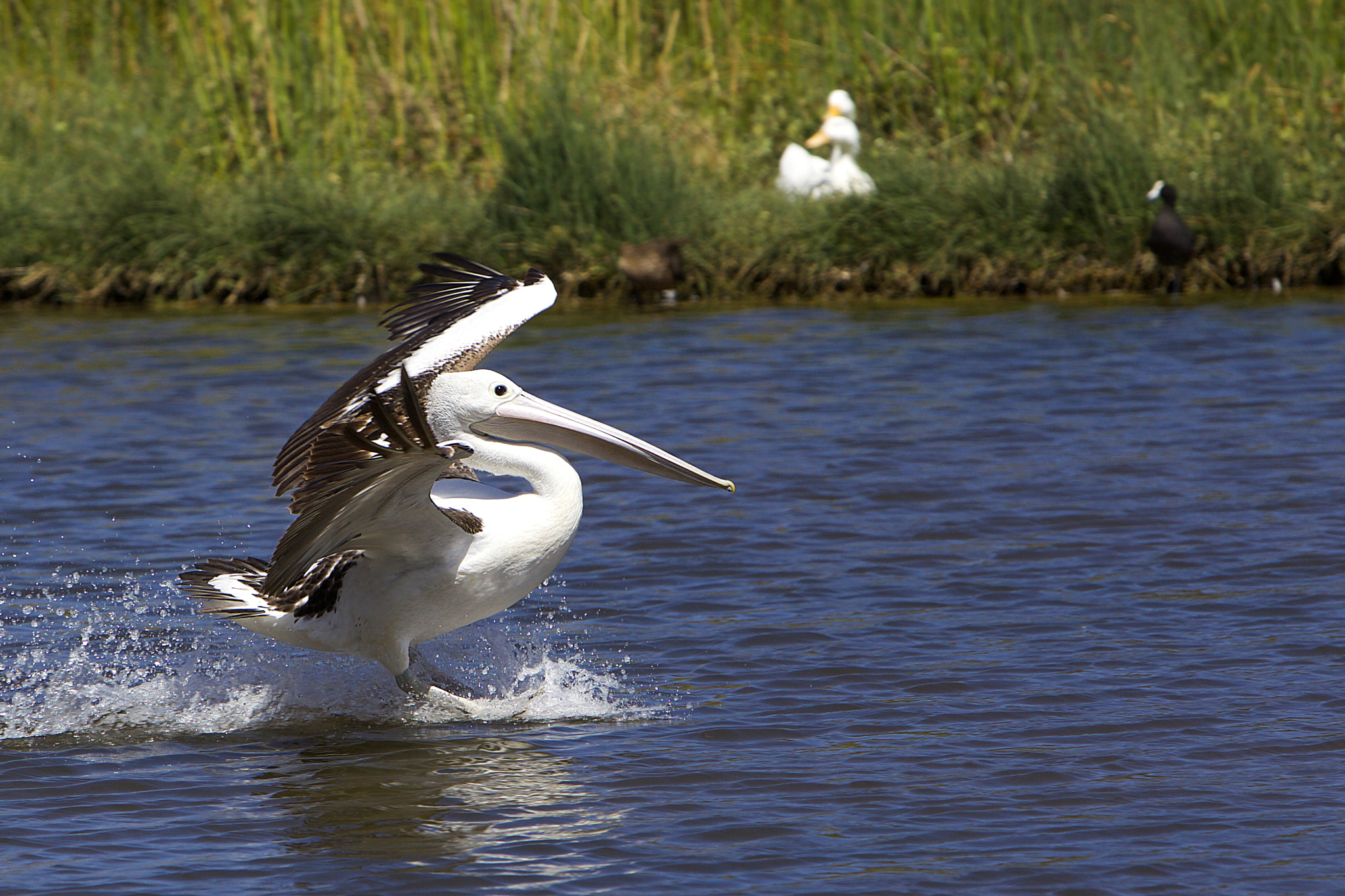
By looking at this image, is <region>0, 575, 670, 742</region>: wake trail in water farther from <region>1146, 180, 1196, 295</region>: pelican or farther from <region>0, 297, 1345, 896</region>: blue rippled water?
<region>1146, 180, 1196, 295</region>: pelican

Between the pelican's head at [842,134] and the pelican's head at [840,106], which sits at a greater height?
the pelican's head at [840,106]

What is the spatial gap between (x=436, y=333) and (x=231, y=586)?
39.9 inches

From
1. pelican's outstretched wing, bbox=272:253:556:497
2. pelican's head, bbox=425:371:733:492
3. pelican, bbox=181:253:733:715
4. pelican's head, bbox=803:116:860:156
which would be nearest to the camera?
pelican, bbox=181:253:733:715

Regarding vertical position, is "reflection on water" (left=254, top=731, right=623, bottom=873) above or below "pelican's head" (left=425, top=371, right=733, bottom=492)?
below

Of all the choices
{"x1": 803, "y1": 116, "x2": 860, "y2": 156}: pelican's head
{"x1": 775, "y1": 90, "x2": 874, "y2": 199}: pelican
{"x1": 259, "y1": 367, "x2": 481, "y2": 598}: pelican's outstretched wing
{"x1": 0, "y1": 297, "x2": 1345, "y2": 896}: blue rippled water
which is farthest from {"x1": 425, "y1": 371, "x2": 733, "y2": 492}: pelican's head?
{"x1": 803, "y1": 116, "x2": 860, "y2": 156}: pelican's head

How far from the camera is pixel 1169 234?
10773 millimetres

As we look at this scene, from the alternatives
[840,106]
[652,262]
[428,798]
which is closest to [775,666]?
[428,798]

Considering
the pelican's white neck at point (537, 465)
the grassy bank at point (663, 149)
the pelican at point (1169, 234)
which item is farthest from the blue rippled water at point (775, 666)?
the grassy bank at point (663, 149)

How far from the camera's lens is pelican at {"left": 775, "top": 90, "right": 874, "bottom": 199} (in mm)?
12406

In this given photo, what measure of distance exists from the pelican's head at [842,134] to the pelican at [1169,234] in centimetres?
260

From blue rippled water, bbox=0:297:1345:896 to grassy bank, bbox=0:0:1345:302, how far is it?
8.46 ft

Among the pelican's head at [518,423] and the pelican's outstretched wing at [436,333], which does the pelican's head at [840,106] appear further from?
the pelican's head at [518,423]

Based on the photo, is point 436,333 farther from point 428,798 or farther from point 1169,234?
point 1169,234

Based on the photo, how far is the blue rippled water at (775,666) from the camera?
3.58 m
